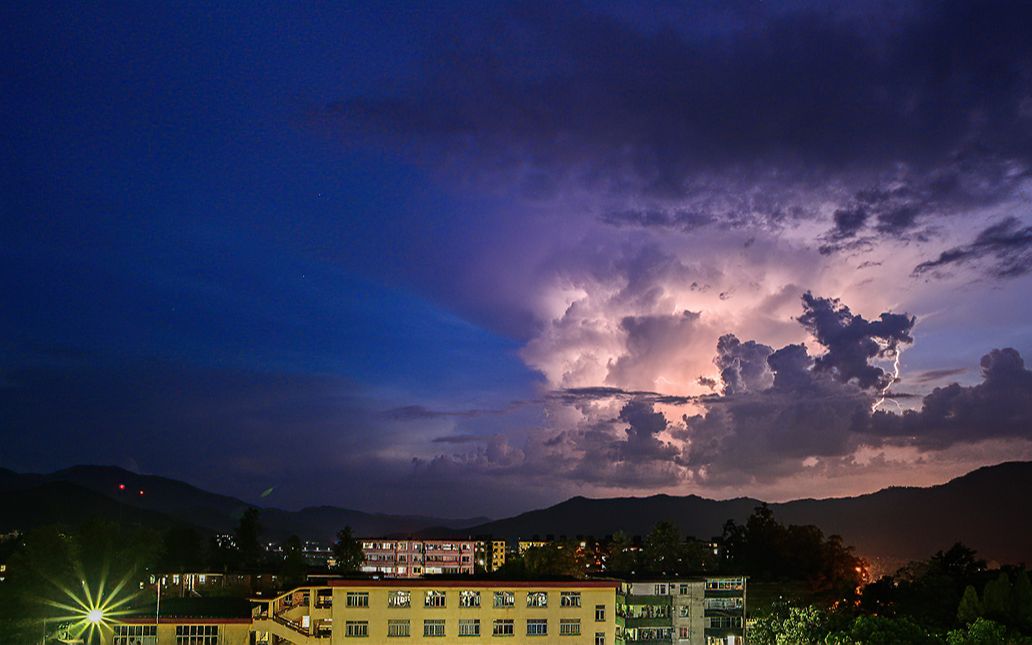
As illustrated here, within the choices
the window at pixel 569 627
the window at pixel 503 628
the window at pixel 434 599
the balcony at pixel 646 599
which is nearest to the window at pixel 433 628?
the window at pixel 434 599

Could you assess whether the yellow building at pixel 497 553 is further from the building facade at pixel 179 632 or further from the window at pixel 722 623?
the building facade at pixel 179 632

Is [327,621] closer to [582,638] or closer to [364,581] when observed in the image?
[364,581]

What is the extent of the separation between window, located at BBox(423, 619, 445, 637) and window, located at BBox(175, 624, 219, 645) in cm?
1049

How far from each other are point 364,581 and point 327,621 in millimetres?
3260

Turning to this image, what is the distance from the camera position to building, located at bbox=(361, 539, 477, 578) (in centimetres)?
13650

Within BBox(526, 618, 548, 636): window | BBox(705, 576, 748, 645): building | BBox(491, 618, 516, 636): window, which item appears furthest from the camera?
BBox(705, 576, 748, 645): building

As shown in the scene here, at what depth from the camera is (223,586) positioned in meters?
75.8

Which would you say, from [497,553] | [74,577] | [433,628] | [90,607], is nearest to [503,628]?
[433,628]

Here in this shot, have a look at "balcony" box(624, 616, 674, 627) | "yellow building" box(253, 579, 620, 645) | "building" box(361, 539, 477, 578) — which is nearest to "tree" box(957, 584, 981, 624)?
"balcony" box(624, 616, 674, 627)

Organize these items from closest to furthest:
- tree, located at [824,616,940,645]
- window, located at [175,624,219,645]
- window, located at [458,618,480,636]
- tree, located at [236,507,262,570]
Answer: tree, located at [824,616,940,645] < window, located at [175,624,219,645] < window, located at [458,618,480,636] < tree, located at [236,507,262,570]

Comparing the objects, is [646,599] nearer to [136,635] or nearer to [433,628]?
[433,628]

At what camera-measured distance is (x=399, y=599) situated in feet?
159

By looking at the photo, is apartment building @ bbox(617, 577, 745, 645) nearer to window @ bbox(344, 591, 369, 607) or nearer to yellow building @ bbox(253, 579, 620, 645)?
yellow building @ bbox(253, 579, 620, 645)

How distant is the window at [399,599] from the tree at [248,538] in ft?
186
